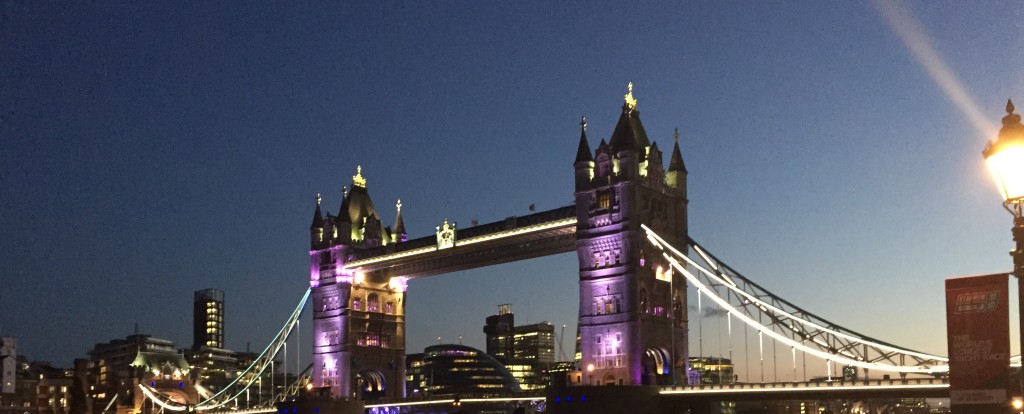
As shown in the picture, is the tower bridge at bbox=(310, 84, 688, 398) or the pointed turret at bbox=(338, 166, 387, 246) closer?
the tower bridge at bbox=(310, 84, 688, 398)

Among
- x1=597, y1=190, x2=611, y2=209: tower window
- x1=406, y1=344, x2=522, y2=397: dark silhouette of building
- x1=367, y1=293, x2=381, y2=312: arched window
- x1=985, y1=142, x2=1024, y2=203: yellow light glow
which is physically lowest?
x1=406, y1=344, x2=522, y2=397: dark silhouette of building

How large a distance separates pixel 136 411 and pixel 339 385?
173 ft

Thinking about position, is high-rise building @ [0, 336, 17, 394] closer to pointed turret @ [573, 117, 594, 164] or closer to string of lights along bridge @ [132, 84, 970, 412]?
string of lights along bridge @ [132, 84, 970, 412]

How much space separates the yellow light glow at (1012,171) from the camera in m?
10.7

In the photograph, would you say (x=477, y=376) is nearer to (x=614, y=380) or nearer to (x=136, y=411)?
(x=136, y=411)

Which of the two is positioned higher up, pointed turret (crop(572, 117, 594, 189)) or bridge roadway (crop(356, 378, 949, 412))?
pointed turret (crop(572, 117, 594, 189))

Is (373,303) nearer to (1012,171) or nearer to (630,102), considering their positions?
(630,102)

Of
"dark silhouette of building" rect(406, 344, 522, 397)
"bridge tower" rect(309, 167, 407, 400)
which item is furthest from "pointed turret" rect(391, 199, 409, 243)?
"dark silhouette of building" rect(406, 344, 522, 397)

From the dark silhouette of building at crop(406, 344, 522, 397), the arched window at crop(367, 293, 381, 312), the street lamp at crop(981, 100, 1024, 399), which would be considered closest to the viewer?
the street lamp at crop(981, 100, 1024, 399)

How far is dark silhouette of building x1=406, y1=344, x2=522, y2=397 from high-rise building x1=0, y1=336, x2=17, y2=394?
57.5 m

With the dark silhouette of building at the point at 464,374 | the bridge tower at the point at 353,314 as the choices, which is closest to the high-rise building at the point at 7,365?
the dark silhouette of building at the point at 464,374

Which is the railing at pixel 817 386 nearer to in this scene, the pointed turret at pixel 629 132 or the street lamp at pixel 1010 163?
the pointed turret at pixel 629 132

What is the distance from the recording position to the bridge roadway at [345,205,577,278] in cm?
8438

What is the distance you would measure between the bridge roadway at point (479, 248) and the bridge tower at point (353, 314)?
185 cm
